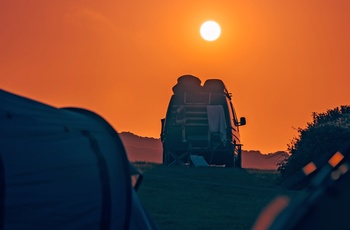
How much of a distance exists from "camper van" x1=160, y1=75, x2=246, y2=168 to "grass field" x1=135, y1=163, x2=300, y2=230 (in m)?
1.79

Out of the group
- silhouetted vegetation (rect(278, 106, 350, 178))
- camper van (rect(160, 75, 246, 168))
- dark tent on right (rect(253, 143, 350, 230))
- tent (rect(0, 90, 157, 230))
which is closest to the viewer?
dark tent on right (rect(253, 143, 350, 230))

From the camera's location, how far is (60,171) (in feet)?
31.7

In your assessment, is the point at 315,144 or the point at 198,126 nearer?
the point at 315,144

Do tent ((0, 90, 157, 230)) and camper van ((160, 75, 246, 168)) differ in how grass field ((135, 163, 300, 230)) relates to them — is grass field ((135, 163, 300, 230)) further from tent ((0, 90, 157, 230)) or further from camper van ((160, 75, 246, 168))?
tent ((0, 90, 157, 230))

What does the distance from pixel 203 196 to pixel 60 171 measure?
35.5ft

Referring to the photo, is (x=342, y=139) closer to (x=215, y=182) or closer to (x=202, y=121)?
(x=215, y=182)

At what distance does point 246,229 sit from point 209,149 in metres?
14.0

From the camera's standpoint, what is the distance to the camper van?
94.1 ft

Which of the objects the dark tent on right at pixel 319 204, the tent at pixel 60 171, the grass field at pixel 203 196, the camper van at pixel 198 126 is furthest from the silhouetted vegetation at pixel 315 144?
the dark tent on right at pixel 319 204

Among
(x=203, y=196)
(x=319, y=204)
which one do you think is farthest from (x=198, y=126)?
(x=319, y=204)

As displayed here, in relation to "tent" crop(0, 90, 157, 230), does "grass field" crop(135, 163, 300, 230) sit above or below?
below

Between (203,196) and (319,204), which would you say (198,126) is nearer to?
(203,196)

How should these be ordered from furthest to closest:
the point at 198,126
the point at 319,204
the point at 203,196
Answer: the point at 198,126, the point at 203,196, the point at 319,204

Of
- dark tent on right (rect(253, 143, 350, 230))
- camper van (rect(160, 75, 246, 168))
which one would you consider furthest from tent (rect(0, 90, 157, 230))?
camper van (rect(160, 75, 246, 168))
